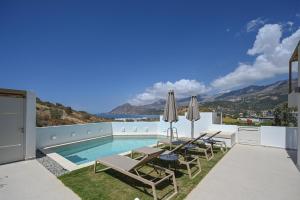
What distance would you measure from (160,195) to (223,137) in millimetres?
6581

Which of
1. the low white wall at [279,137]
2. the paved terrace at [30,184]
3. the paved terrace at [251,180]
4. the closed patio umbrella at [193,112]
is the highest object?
the closed patio umbrella at [193,112]

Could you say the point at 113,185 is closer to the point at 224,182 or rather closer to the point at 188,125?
the point at 224,182

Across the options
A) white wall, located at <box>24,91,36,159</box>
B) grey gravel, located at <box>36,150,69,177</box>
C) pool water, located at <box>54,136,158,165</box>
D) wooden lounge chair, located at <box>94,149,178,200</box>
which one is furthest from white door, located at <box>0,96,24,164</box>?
wooden lounge chair, located at <box>94,149,178,200</box>

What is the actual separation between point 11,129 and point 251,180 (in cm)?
831

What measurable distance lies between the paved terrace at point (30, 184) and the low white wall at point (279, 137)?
10061 mm

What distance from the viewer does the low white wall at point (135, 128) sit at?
46.0 feet

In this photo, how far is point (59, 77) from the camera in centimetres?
4431

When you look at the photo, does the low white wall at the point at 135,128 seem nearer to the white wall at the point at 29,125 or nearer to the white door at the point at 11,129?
the white wall at the point at 29,125

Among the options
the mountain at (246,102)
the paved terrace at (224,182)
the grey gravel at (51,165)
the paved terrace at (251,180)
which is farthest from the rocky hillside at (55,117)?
the paved terrace at (251,180)

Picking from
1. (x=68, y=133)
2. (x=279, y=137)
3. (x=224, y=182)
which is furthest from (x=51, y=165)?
(x=279, y=137)

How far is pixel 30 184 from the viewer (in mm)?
4418

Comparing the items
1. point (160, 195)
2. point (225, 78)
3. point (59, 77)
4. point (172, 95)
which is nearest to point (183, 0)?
point (172, 95)

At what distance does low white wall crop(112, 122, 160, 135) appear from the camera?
552 inches

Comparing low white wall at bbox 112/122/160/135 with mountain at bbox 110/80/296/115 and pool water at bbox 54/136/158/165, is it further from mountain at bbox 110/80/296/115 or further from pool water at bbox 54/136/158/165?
pool water at bbox 54/136/158/165
